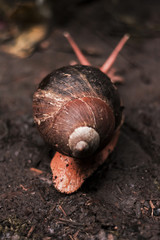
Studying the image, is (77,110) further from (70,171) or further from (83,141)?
(70,171)

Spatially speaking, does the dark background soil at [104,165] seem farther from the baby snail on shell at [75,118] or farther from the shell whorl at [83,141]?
the shell whorl at [83,141]

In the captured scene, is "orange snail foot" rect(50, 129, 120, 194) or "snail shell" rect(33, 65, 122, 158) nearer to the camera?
"snail shell" rect(33, 65, 122, 158)

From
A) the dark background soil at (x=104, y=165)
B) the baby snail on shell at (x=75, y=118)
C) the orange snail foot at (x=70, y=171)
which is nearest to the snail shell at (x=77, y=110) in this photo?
the baby snail on shell at (x=75, y=118)

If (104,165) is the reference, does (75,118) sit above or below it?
above

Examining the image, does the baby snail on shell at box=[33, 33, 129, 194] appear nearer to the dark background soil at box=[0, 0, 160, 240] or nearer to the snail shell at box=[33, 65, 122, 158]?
the snail shell at box=[33, 65, 122, 158]

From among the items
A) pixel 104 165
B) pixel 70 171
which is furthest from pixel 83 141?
pixel 104 165

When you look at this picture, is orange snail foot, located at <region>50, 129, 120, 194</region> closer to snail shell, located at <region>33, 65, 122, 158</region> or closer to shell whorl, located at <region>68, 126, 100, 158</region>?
snail shell, located at <region>33, 65, 122, 158</region>

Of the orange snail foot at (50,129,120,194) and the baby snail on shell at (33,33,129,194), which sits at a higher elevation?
the baby snail on shell at (33,33,129,194)

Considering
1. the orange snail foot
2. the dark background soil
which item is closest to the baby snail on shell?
the orange snail foot
